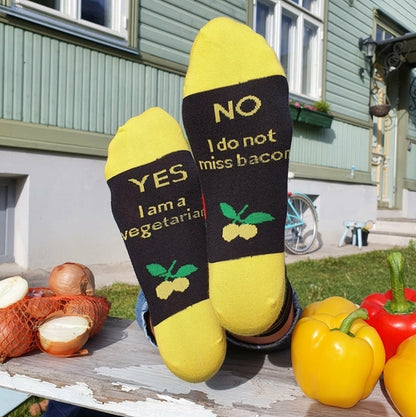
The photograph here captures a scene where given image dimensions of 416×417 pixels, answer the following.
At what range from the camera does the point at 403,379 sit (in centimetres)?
75

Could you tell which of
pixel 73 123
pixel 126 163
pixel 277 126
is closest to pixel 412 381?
pixel 277 126

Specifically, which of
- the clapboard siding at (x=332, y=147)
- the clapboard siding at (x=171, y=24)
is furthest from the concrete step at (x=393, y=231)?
the clapboard siding at (x=171, y=24)

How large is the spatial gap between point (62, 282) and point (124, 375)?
342mm

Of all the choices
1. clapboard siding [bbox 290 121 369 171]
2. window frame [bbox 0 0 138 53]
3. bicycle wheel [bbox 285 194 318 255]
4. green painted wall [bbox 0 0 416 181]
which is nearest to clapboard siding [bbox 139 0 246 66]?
green painted wall [bbox 0 0 416 181]

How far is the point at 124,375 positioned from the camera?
35.7 inches

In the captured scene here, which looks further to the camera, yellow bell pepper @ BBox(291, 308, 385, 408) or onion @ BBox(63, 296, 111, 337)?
onion @ BBox(63, 296, 111, 337)

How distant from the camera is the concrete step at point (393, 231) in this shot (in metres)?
6.42

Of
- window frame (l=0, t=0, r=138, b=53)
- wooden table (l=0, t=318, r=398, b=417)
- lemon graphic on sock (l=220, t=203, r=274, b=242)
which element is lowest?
wooden table (l=0, t=318, r=398, b=417)

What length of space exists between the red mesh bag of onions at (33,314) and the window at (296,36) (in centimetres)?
526

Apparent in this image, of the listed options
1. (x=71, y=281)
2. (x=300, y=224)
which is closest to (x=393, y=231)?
(x=300, y=224)

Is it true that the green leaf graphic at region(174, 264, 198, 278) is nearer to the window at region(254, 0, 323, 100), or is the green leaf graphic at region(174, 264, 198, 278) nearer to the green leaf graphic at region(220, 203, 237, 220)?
the green leaf graphic at region(220, 203, 237, 220)

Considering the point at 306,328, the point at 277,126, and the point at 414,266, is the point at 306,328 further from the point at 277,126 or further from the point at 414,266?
the point at 414,266

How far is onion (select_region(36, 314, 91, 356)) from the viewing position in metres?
0.97

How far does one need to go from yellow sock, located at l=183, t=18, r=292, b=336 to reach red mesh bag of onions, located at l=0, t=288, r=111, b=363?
367 mm
